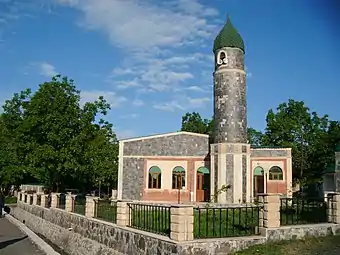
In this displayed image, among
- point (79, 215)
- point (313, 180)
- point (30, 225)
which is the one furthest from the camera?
point (313, 180)

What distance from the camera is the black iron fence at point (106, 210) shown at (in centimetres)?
1310

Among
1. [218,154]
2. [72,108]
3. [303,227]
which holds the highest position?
[72,108]

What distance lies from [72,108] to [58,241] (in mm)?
10566

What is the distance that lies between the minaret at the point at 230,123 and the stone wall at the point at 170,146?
96.5 inches

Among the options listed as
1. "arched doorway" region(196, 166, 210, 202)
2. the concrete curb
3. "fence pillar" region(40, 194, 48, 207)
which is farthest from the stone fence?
"arched doorway" region(196, 166, 210, 202)

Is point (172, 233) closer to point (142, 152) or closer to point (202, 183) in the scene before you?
point (142, 152)

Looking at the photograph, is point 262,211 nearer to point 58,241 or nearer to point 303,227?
point 303,227

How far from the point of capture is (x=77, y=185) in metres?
42.8

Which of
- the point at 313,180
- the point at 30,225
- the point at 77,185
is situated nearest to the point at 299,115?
the point at 313,180

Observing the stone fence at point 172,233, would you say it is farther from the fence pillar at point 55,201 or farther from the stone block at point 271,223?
the fence pillar at point 55,201

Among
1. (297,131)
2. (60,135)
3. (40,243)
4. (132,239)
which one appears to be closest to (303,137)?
(297,131)

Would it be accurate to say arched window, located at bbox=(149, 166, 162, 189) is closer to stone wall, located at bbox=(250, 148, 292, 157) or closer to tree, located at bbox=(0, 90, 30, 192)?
stone wall, located at bbox=(250, 148, 292, 157)

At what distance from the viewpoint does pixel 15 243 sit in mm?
17625

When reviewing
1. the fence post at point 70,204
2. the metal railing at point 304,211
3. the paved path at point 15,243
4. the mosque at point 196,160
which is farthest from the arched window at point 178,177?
the metal railing at point 304,211
